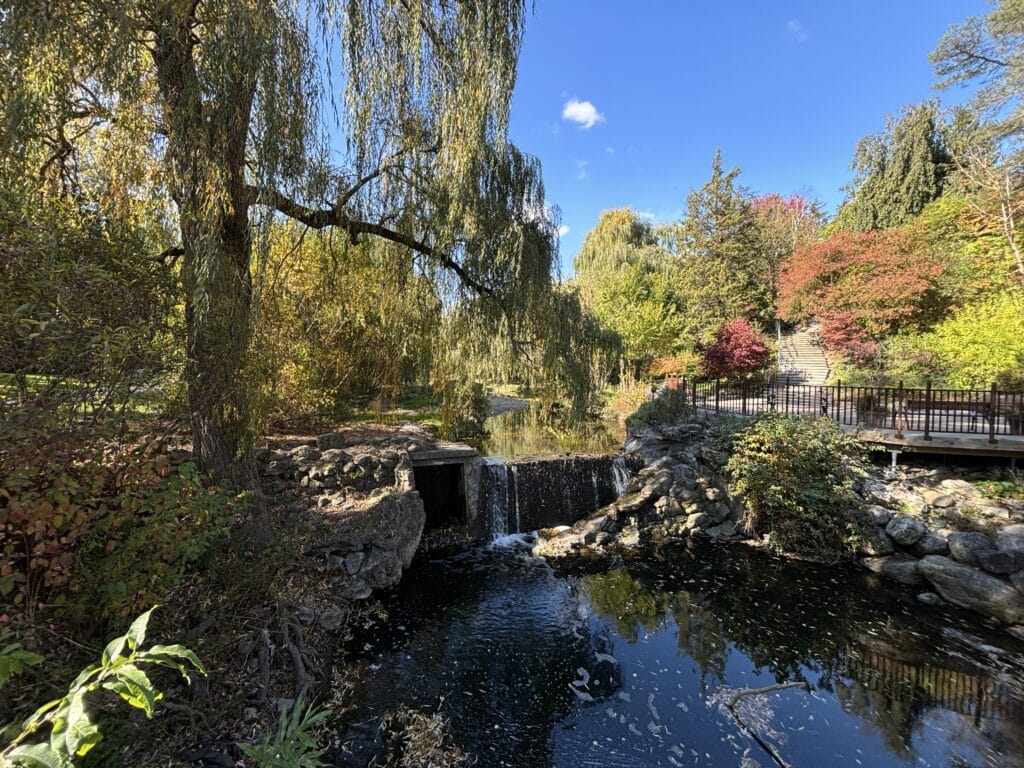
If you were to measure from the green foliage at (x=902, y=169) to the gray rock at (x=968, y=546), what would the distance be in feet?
65.7

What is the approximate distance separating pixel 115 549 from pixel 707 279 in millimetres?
22474

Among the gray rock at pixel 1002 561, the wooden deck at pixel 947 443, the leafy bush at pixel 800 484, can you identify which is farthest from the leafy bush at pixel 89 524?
the wooden deck at pixel 947 443

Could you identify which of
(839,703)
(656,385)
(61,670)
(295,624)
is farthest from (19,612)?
(656,385)

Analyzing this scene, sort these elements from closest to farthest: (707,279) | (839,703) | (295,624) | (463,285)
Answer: (295,624) < (839,703) < (463,285) < (707,279)

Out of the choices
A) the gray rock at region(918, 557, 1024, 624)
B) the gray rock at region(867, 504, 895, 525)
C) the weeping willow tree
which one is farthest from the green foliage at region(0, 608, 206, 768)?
the gray rock at region(867, 504, 895, 525)

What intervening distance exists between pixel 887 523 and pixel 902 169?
21.6 metres

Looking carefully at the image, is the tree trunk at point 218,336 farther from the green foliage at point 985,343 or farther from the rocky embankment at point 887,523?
the green foliage at point 985,343

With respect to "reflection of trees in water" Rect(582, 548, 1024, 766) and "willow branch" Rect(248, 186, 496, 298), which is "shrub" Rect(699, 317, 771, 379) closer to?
"reflection of trees in water" Rect(582, 548, 1024, 766)

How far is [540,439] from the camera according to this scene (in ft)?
38.6

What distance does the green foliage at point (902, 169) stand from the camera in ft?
65.0

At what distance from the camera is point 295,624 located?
397 centimetres

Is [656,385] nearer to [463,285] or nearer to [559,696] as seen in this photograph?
[463,285]

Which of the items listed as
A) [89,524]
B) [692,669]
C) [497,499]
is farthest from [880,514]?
[89,524]

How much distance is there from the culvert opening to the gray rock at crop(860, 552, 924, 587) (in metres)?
6.39
